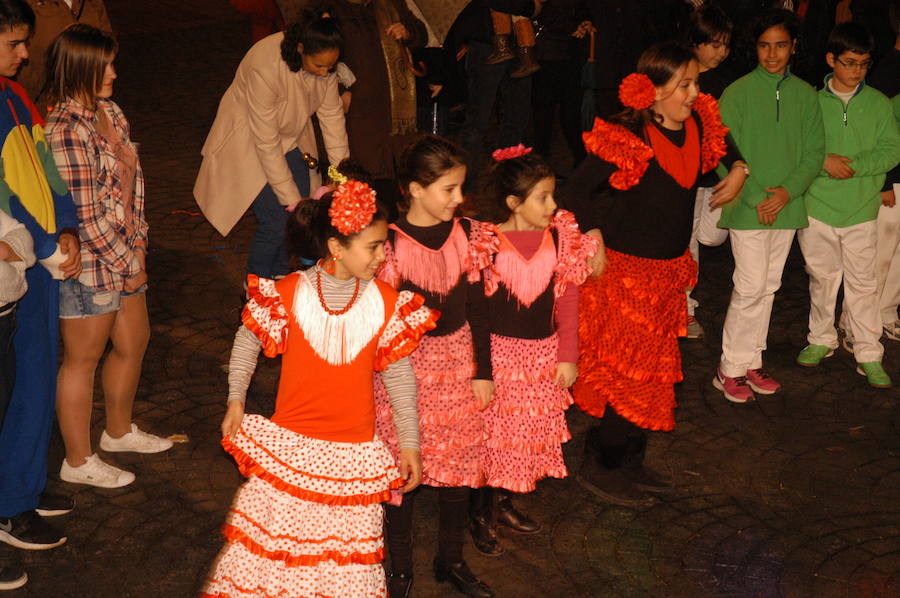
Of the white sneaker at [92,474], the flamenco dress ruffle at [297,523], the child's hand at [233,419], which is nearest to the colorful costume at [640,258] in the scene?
the flamenco dress ruffle at [297,523]

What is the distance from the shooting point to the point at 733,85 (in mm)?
6230

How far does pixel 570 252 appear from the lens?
4.79 meters

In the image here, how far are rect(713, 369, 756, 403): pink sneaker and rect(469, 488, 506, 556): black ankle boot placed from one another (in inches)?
84.0

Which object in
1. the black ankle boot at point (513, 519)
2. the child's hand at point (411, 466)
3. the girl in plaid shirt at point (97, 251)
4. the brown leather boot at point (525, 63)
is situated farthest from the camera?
the brown leather boot at point (525, 63)

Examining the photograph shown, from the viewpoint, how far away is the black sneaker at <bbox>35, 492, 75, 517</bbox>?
529 centimetres

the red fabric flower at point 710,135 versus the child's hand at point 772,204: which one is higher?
the red fabric flower at point 710,135

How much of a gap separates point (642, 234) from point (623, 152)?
433 mm

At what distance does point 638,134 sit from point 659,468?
6.14 ft

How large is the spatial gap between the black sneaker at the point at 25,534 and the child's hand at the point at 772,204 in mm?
4159

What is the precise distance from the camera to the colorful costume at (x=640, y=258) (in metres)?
5.12

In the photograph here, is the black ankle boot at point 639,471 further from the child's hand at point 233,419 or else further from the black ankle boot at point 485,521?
the child's hand at point 233,419

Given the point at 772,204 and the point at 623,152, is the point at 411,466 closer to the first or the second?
the point at 623,152

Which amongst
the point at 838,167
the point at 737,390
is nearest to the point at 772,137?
the point at 838,167

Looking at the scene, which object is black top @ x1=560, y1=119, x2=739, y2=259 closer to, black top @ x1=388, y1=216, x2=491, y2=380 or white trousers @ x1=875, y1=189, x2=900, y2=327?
black top @ x1=388, y1=216, x2=491, y2=380
